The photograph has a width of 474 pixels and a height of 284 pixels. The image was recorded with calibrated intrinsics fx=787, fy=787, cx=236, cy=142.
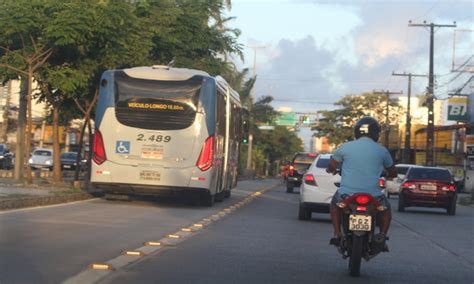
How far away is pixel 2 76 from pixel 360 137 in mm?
17664

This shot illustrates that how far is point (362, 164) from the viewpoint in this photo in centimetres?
967

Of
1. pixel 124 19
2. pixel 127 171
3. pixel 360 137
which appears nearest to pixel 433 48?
pixel 124 19

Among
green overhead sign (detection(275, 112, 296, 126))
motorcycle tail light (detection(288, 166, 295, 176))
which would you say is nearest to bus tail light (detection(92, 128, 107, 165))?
motorcycle tail light (detection(288, 166, 295, 176))

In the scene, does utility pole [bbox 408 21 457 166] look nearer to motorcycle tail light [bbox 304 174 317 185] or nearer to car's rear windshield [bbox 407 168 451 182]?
car's rear windshield [bbox 407 168 451 182]

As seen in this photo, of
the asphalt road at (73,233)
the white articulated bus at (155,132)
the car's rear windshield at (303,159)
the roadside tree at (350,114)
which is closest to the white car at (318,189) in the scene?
the asphalt road at (73,233)

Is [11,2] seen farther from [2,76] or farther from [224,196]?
[224,196]

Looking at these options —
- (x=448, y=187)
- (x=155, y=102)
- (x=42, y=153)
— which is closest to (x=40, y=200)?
(x=155, y=102)

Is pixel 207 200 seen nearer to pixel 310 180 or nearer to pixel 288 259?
pixel 310 180

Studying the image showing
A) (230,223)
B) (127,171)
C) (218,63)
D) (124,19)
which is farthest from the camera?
(218,63)

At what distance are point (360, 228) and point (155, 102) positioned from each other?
40.0 ft

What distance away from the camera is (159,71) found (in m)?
21.1

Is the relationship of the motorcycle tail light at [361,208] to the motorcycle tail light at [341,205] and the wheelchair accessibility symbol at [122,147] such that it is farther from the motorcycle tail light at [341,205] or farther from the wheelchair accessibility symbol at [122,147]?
the wheelchair accessibility symbol at [122,147]

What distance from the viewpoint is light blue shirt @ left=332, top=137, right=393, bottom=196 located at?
9.62 meters

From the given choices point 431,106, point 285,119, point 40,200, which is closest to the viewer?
point 40,200
